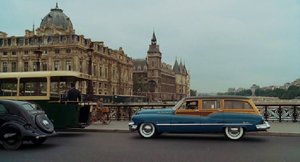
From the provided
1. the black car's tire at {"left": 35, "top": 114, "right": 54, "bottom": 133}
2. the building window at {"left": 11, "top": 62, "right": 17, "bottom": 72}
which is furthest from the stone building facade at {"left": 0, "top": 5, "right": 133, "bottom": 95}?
the black car's tire at {"left": 35, "top": 114, "right": 54, "bottom": 133}

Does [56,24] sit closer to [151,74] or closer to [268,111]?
[151,74]

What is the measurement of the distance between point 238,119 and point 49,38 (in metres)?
90.1

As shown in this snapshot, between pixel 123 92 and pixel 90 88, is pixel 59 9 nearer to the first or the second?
pixel 123 92

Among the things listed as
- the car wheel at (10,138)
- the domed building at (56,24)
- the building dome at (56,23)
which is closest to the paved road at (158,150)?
the car wheel at (10,138)

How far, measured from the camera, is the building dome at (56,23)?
102 m

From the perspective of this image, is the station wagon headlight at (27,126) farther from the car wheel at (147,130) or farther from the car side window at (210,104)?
Result: the car side window at (210,104)

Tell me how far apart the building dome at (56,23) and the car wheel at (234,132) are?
90219 mm

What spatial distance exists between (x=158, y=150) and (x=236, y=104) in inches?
184

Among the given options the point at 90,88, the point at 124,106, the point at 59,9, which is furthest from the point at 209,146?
the point at 59,9

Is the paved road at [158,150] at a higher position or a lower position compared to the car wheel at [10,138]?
lower

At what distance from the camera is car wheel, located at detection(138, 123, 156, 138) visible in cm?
1457

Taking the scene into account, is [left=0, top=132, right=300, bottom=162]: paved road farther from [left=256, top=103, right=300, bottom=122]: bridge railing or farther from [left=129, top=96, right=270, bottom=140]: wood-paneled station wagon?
[left=256, top=103, right=300, bottom=122]: bridge railing

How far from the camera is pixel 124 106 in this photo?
23641mm

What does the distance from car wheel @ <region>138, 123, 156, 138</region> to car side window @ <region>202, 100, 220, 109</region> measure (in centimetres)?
213
